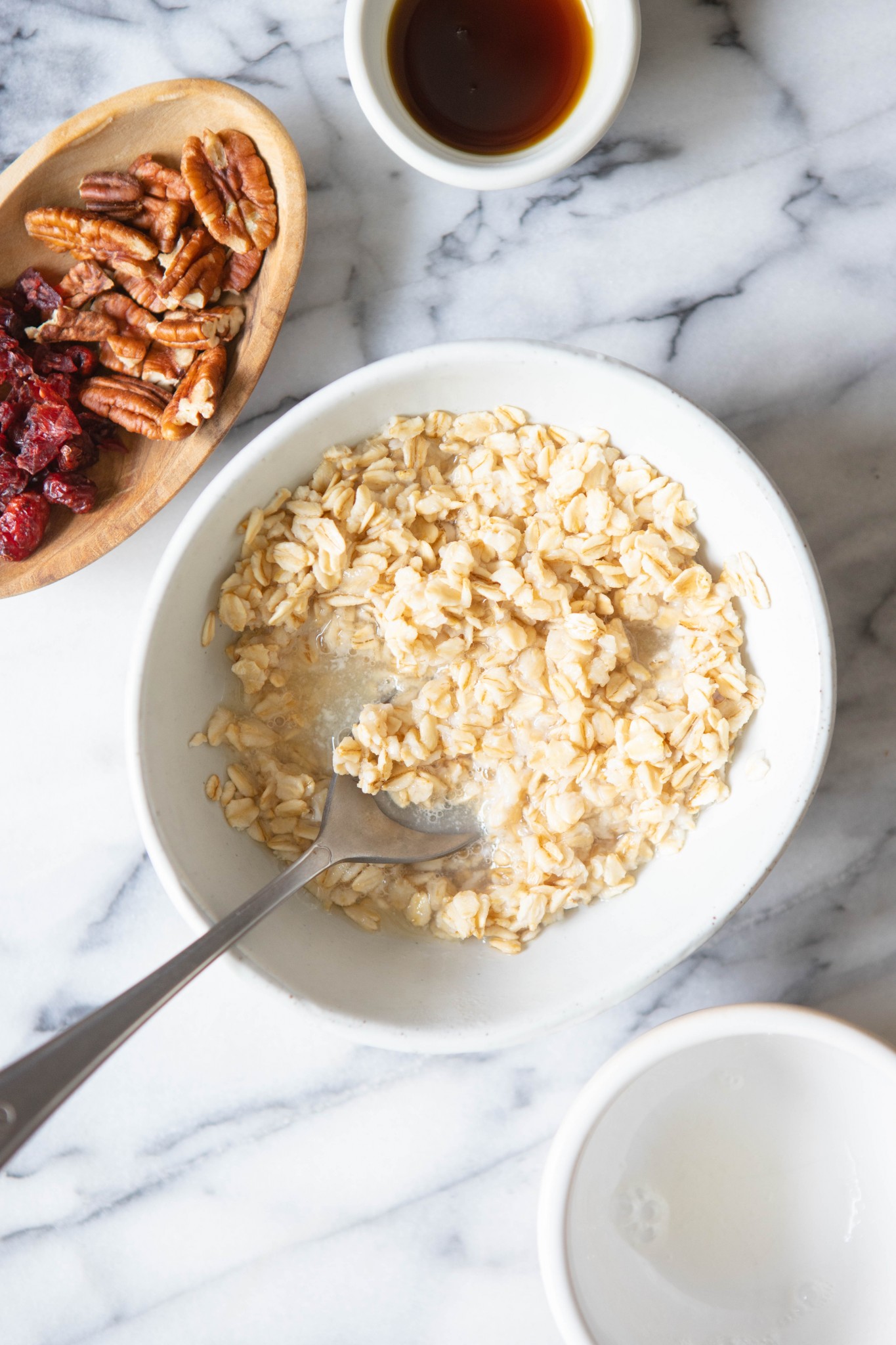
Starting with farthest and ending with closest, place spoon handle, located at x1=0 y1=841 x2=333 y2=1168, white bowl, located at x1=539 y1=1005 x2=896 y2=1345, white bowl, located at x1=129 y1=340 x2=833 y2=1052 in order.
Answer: white bowl, located at x1=539 y1=1005 x2=896 y2=1345 < white bowl, located at x1=129 y1=340 x2=833 y2=1052 < spoon handle, located at x1=0 y1=841 x2=333 y2=1168

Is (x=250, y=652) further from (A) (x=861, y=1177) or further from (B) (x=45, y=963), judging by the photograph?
(A) (x=861, y=1177)

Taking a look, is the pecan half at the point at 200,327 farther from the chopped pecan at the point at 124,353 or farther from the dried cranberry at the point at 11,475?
the dried cranberry at the point at 11,475

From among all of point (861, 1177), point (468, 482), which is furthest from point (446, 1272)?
point (468, 482)

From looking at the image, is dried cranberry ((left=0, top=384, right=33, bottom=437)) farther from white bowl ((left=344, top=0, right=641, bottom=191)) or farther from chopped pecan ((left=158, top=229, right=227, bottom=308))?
white bowl ((left=344, top=0, right=641, bottom=191))

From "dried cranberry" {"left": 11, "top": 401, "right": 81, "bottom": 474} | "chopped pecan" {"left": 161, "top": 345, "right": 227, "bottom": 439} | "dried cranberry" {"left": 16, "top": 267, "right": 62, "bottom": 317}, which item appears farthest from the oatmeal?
"dried cranberry" {"left": 16, "top": 267, "right": 62, "bottom": 317}

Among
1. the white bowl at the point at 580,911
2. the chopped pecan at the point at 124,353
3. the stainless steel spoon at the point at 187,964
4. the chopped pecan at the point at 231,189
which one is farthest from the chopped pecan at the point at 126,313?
the stainless steel spoon at the point at 187,964

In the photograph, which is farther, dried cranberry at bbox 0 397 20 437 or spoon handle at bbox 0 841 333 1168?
dried cranberry at bbox 0 397 20 437
